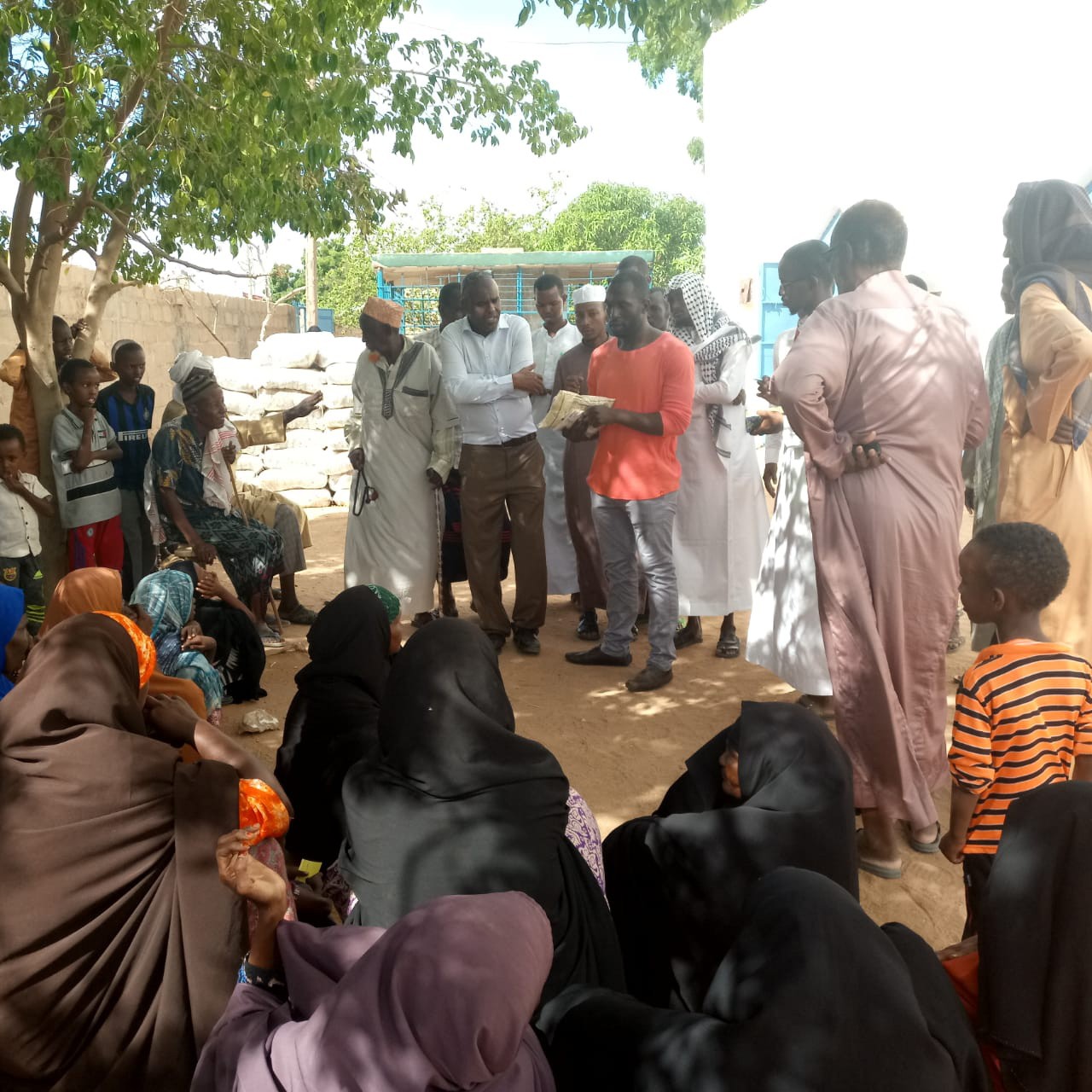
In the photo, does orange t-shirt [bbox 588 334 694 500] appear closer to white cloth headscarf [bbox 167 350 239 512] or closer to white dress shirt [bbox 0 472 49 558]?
white cloth headscarf [bbox 167 350 239 512]

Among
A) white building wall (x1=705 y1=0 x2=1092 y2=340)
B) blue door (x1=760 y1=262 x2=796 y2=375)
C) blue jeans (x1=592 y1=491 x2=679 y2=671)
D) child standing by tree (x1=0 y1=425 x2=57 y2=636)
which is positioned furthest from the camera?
blue door (x1=760 y1=262 x2=796 y2=375)

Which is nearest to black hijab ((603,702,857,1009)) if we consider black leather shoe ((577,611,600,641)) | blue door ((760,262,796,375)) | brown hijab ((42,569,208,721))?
brown hijab ((42,569,208,721))

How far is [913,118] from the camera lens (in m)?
10.8

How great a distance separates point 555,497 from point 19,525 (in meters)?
3.23

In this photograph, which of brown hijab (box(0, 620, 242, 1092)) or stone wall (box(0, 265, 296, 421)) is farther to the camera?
stone wall (box(0, 265, 296, 421))

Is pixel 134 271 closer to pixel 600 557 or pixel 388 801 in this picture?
pixel 600 557

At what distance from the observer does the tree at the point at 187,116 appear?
515cm

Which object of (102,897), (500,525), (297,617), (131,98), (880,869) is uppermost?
(131,98)

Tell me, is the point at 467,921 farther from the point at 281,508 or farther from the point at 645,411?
the point at 281,508

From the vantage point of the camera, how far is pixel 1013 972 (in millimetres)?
1860

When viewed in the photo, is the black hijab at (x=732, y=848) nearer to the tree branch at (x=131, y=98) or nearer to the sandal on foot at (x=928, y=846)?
the sandal on foot at (x=928, y=846)

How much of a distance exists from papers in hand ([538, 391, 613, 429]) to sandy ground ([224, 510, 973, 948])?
1421 mm

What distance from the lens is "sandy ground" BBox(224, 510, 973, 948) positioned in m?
3.42

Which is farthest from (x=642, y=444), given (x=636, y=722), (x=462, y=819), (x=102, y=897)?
(x=102, y=897)
